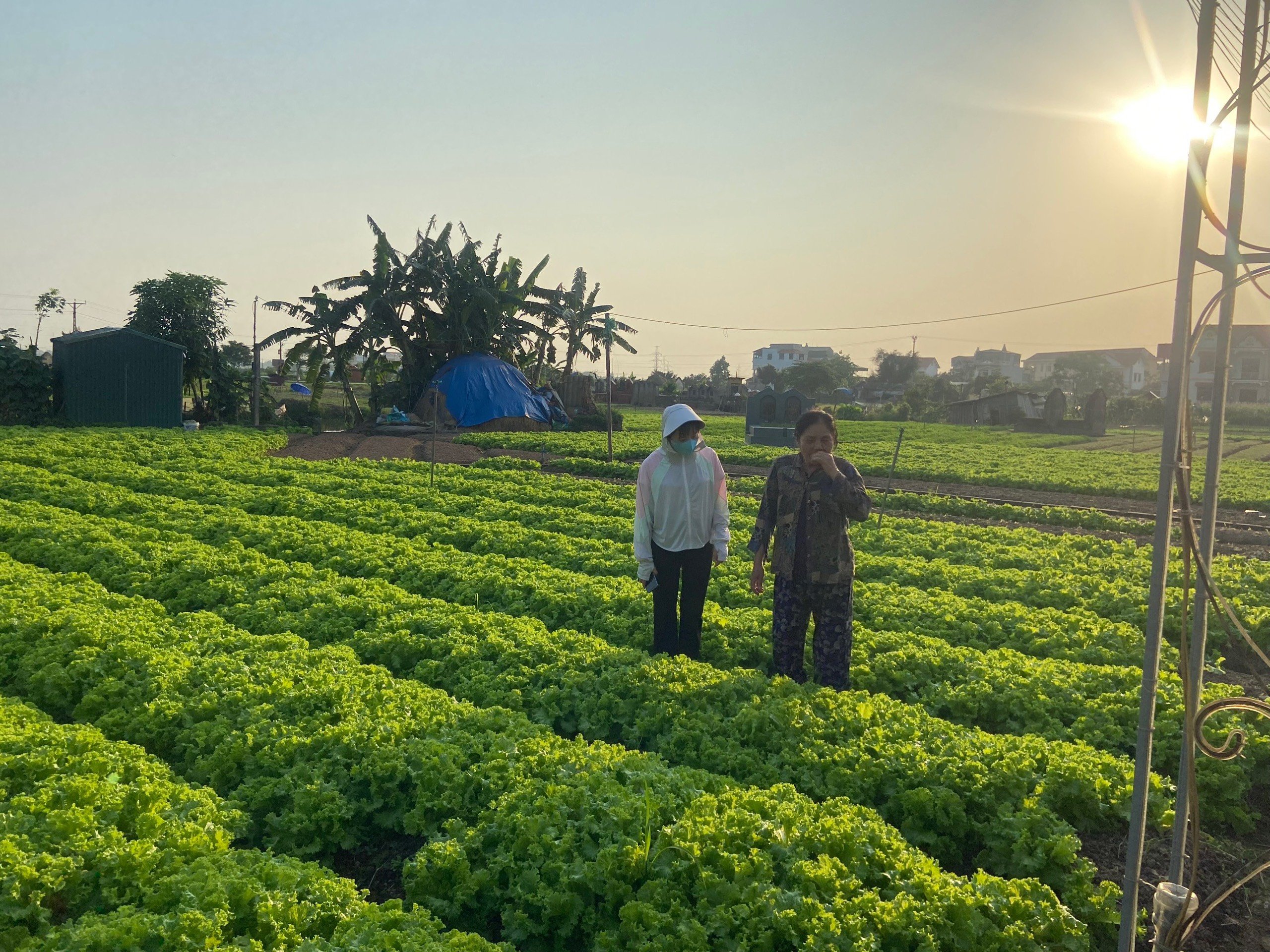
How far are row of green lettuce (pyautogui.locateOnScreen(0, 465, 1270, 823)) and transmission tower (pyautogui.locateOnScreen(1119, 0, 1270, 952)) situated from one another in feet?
8.48

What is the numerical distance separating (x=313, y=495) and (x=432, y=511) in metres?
2.81

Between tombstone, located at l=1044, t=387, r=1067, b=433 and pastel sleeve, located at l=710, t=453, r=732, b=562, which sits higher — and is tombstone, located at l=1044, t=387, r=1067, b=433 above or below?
above

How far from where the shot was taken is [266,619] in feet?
27.3

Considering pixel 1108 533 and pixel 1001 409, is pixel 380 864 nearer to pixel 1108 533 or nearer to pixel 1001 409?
pixel 1108 533

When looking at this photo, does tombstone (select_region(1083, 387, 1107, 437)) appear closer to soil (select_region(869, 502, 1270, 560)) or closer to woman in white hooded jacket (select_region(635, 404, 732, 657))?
soil (select_region(869, 502, 1270, 560))

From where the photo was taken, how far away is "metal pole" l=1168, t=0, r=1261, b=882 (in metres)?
3.33

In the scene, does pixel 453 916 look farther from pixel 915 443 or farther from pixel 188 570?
pixel 915 443

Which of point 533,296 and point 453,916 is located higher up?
point 533,296

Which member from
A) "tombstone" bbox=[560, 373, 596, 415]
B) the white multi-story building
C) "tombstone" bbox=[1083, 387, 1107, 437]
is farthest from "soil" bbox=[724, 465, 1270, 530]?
the white multi-story building

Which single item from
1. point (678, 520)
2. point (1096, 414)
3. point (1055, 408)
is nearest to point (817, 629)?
point (678, 520)

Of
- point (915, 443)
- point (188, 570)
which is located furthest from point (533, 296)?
point (188, 570)

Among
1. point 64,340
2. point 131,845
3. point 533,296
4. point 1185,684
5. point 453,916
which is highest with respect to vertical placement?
point 533,296

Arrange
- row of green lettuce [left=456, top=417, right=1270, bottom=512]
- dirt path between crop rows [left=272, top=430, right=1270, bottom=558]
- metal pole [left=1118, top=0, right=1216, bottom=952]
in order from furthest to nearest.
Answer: row of green lettuce [left=456, top=417, right=1270, bottom=512], dirt path between crop rows [left=272, top=430, right=1270, bottom=558], metal pole [left=1118, top=0, right=1216, bottom=952]

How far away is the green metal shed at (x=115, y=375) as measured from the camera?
3216 cm
